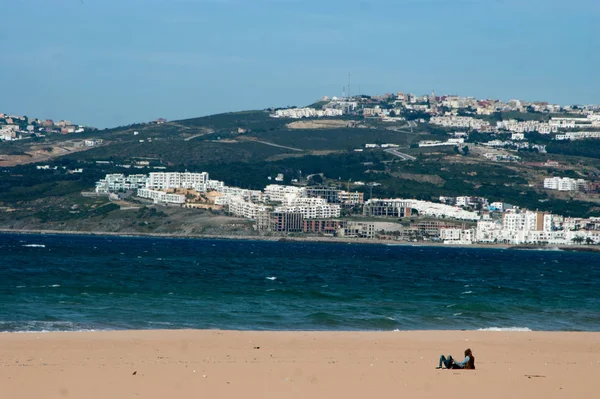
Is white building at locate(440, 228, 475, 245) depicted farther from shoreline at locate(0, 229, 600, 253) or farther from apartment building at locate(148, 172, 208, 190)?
apartment building at locate(148, 172, 208, 190)

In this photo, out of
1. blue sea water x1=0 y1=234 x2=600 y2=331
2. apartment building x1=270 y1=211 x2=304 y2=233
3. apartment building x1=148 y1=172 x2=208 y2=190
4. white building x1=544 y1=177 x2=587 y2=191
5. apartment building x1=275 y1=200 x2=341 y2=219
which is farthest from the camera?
white building x1=544 y1=177 x2=587 y2=191

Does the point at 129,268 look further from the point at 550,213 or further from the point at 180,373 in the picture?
the point at 550,213

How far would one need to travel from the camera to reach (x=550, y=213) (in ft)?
463

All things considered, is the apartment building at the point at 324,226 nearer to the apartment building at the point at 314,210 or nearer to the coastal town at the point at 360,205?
the coastal town at the point at 360,205

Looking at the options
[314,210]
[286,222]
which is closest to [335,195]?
[314,210]

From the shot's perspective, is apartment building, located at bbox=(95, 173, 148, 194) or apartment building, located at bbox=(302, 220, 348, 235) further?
apartment building, located at bbox=(95, 173, 148, 194)

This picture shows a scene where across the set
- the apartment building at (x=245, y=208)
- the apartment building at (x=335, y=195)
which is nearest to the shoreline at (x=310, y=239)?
the apartment building at (x=245, y=208)

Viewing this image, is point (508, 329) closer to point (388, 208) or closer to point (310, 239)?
point (310, 239)

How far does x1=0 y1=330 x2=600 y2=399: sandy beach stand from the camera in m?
13.5

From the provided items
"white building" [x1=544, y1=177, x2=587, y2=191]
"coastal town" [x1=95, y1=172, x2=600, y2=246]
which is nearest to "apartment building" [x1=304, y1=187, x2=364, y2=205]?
"coastal town" [x1=95, y1=172, x2=600, y2=246]

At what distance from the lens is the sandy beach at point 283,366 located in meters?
13.5

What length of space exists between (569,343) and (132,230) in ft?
359

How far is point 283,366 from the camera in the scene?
1584 centimetres

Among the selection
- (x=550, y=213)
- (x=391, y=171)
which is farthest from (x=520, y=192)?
(x=391, y=171)
